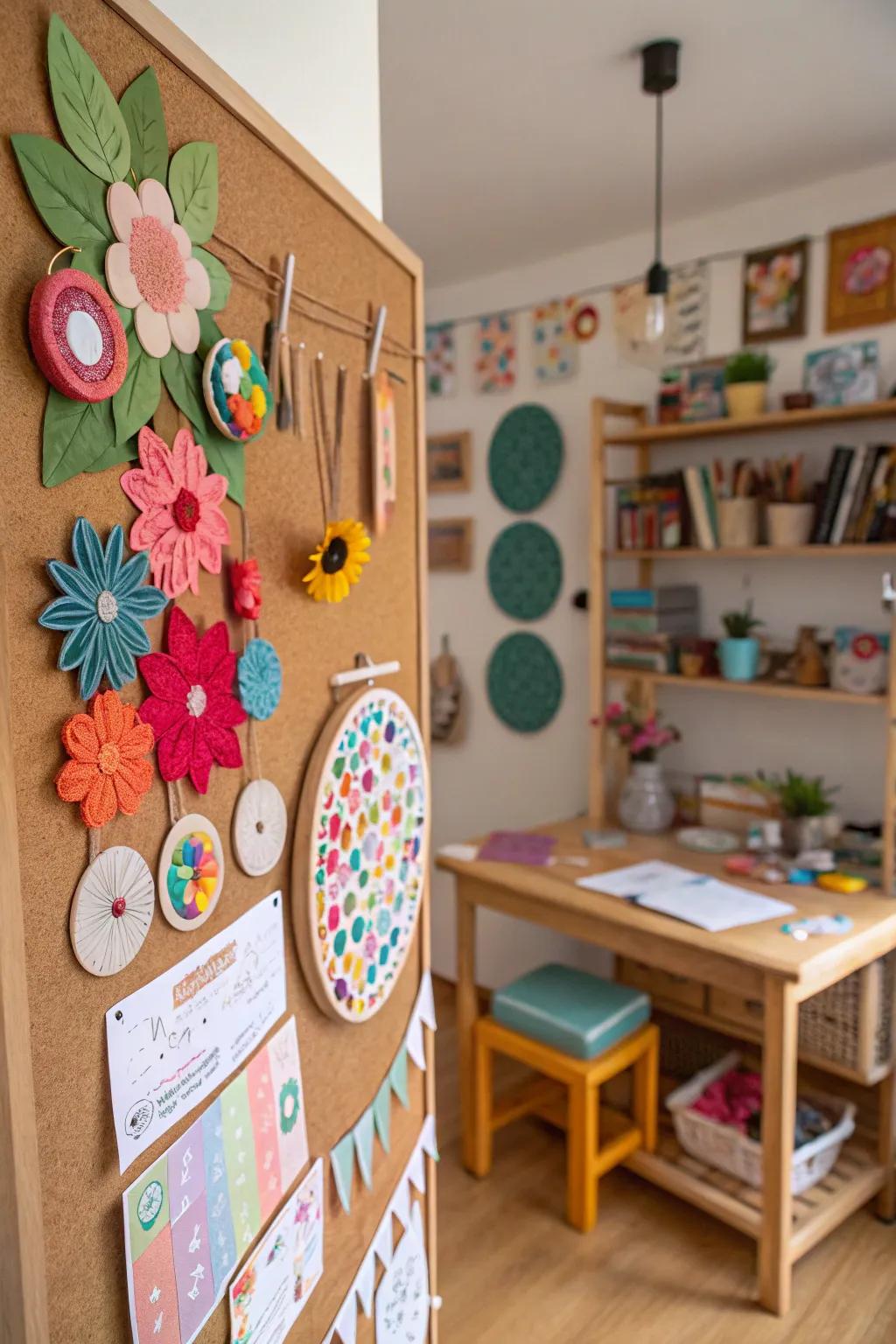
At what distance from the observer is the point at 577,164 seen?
2.40 m

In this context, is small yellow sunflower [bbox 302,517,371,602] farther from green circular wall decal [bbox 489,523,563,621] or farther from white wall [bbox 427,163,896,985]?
green circular wall decal [bbox 489,523,563,621]

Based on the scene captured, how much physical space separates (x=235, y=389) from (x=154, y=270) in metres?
0.12

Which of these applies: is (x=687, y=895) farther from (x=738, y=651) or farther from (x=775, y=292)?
(x=775, y=292)

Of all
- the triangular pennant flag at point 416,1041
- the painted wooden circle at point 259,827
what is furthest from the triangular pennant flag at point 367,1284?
the painted wooden circle at point 259,827

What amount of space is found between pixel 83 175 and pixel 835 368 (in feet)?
7.53

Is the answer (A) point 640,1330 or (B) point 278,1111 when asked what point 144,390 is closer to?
(B) point 278,1111

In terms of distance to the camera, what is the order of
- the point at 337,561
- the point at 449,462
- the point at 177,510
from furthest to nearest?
the point at 449,462
the point at 337,561
the point at 177,510

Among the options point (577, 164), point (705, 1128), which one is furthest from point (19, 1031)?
point (577, 164)

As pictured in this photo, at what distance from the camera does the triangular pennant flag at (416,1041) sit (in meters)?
1.27

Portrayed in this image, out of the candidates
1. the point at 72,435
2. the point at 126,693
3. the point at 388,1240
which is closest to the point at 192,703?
the point at 126,693

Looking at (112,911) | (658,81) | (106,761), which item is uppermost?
(658,81)

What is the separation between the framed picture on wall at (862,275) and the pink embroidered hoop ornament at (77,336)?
91.0 inches

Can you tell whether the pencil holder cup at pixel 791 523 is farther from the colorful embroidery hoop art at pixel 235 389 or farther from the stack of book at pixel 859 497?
the colorful embroidery hoop art at pixel 235 389

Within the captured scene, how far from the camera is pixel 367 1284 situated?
3.71 ft
